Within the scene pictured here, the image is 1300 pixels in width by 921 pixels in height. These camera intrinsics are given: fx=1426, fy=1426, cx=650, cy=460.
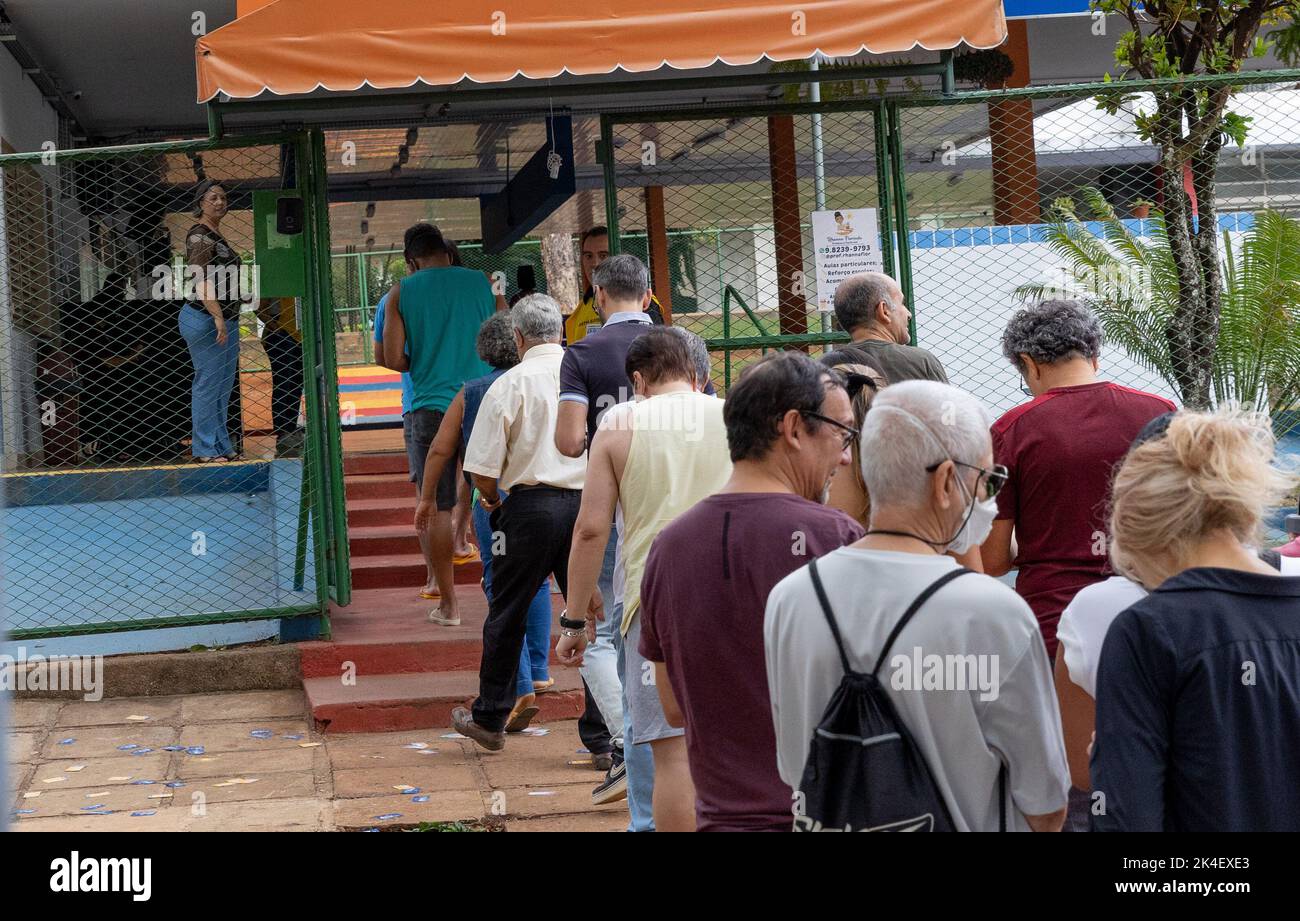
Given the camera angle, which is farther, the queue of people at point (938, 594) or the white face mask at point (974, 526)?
the white face mask at point (974, 526)

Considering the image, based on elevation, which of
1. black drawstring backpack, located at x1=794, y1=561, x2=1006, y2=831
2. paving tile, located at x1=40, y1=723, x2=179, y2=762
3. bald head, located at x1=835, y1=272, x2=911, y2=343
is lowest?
paving tile, located at x1=40, y1=723, x2=179, y2=762

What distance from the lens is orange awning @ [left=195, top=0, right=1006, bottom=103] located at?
19.8 feet

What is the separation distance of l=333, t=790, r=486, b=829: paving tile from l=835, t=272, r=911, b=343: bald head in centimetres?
229

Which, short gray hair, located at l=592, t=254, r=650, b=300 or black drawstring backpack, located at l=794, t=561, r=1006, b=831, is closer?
black drawstring backpack, located at l=794, t=561, r=1006, b=831

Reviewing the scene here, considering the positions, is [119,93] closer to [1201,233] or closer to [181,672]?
[181,672]

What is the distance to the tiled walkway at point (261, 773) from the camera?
209 inches

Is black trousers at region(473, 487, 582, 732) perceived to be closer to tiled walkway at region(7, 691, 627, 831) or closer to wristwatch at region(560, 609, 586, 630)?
tiled walkway at region(7, 691, 627, 831)

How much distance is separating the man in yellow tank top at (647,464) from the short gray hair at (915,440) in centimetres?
139

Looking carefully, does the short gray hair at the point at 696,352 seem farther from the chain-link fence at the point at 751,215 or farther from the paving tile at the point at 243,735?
the paving tile at the point at 243,735

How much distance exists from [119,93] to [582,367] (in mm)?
9348

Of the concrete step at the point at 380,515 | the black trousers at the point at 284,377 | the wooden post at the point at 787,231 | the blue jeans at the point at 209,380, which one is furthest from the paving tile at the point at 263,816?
the wooden post at the point at 787,231

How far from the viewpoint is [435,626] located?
24.0ft

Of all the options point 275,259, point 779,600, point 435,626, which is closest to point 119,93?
point 275,259

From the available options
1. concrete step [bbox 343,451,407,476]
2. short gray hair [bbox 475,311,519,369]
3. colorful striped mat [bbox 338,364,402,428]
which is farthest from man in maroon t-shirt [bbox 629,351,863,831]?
colorful striped mat [bbox 338,364,402,428]
